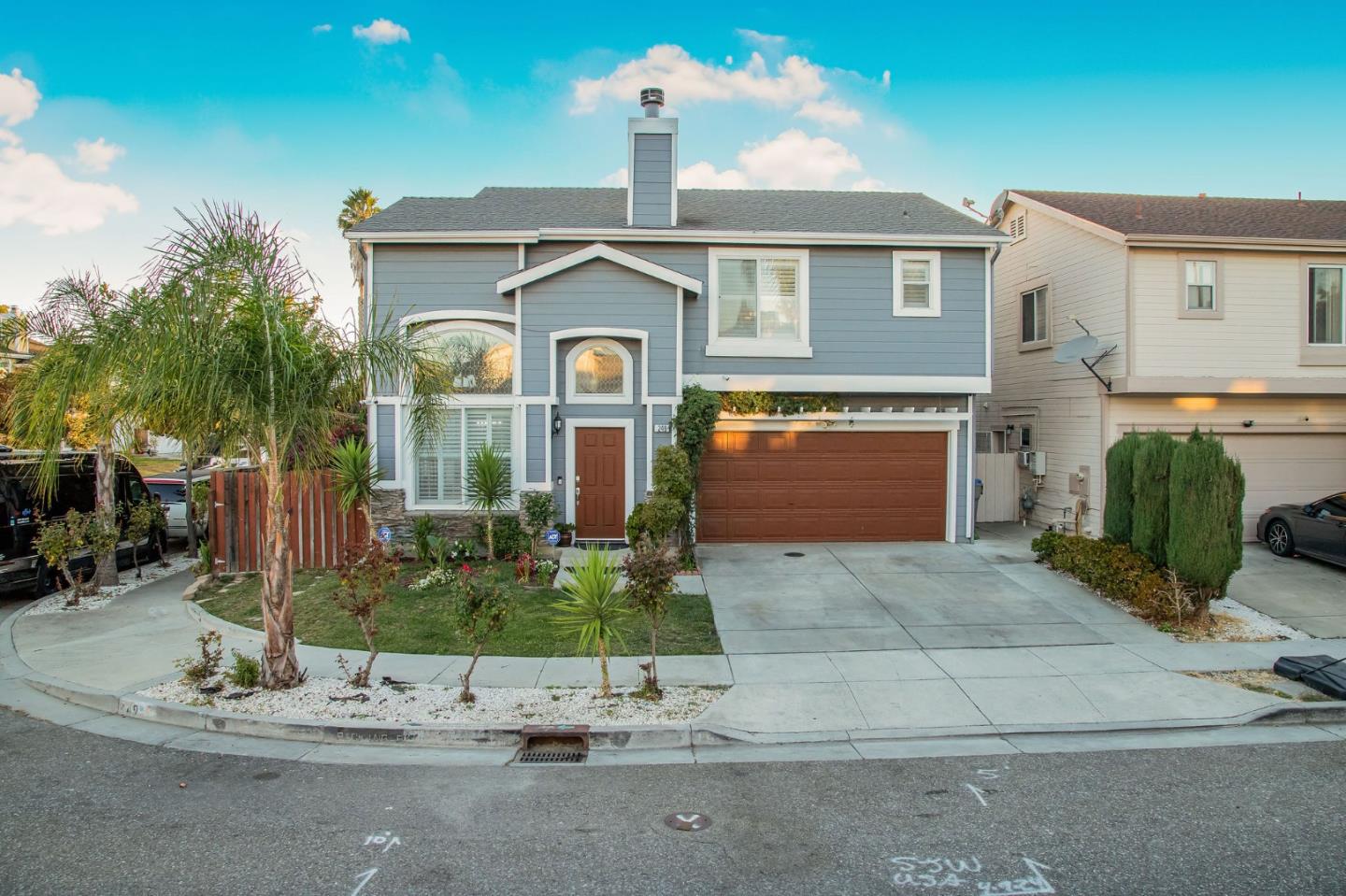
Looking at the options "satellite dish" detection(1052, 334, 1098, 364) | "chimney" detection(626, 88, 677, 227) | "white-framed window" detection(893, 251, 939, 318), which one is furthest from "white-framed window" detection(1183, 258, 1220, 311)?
"chimney" detection(626, 88, 677, 227)

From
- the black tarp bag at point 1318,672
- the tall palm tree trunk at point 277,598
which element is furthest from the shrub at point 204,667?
the black tarp bag at point 1318,672

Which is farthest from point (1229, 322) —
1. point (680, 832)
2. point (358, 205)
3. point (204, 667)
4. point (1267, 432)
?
point (358, 205)

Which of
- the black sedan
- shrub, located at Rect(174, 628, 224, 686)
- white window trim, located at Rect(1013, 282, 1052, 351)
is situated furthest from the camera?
white window trim, located at Rect(1013, 282, 1052, 351)

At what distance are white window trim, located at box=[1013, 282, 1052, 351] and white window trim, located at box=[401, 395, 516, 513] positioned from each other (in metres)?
11.8

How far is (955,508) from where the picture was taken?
14.8 meters

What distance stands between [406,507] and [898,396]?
9.47 meters

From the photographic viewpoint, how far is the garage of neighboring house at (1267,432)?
1492 centimetres

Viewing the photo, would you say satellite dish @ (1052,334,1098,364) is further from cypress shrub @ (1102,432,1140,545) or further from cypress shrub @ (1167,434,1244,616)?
cypress shrub @ (1167,434,1244,616)

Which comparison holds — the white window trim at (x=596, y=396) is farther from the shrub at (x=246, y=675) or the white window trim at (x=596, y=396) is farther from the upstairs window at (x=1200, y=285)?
the upstairs window at (x=1200, y=285)

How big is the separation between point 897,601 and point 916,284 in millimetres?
6929

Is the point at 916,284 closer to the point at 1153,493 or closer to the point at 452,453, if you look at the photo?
the point at 1153,493

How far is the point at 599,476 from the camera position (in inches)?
549

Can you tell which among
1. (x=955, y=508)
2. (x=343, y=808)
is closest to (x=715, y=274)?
(x=955, y=508)

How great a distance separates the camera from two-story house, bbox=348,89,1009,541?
1360cm
